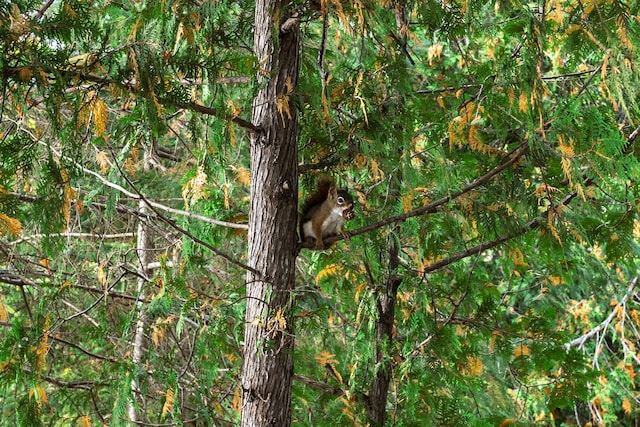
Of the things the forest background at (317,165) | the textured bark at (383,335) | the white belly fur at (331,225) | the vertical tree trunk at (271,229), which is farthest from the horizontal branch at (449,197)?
the textured bark at (383,335)

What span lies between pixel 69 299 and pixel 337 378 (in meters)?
3.03

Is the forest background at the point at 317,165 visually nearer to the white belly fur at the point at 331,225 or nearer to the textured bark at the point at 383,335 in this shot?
the textured bark at the point at 383,335

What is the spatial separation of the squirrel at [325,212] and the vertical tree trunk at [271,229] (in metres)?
0.51

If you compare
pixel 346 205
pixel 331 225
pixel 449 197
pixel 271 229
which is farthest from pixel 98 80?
pixel 331 225

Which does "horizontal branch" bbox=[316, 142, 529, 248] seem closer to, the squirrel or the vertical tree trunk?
the vertical tree trunk

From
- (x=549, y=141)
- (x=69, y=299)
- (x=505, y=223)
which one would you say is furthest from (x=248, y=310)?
(x=69, y=299)

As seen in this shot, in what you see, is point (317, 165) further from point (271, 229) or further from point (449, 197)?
point (449, 197)

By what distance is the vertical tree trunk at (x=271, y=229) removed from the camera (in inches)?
135

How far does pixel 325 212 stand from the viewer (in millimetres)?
4270

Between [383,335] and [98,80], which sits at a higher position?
[98,80]

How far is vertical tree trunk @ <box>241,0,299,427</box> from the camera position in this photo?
344 centimetres

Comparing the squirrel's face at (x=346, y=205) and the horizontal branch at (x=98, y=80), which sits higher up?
the squirrel's face at (x=346, y=205)

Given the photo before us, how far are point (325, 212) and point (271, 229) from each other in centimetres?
85

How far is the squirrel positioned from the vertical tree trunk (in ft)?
1.68
